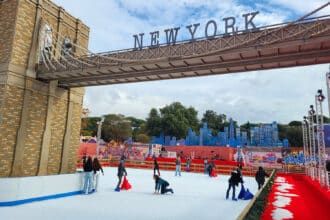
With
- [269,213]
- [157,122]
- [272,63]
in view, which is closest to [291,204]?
[269,213]

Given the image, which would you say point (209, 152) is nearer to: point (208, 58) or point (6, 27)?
point (208, 58)

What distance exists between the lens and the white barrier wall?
900 cm

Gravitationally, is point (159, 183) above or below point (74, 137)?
below

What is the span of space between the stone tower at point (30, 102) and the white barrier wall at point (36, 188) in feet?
5.43

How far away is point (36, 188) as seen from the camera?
9.86m

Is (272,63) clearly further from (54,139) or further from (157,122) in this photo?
(157,122)

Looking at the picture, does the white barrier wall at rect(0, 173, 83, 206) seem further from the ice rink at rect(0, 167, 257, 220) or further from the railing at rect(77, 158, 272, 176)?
the railing at rect(77, 158, 272, 176)

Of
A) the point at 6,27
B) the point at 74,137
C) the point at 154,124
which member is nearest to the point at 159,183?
the point at 74,137

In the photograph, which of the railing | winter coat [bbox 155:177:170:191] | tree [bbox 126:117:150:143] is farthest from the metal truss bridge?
tree [bbox 126:117:150:143]

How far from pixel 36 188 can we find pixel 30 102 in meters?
3.93

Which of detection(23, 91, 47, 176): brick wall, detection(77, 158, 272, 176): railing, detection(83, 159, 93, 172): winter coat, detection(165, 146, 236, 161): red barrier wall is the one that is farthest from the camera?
detection(165, 146, 236, 161): red barrier wall

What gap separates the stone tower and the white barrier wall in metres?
1.66

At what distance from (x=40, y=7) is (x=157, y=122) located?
4843 cm

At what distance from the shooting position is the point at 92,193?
11.9 meters
